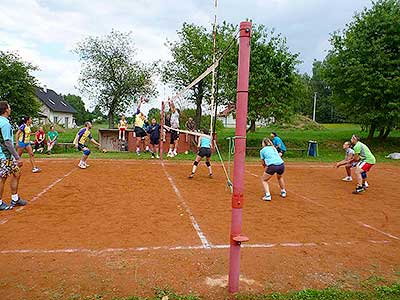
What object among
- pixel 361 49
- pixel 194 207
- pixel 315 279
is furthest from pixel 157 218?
pixel 361 49

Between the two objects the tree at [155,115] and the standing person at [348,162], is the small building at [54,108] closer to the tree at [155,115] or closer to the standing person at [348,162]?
the tree at [155,115]

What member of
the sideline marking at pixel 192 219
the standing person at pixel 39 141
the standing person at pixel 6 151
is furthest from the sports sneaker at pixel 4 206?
the standing person at pixel 39 141

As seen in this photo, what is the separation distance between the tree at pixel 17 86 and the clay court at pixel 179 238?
66.5ft

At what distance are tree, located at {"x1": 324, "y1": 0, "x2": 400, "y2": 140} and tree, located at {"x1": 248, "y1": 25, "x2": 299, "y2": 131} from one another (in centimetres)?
316

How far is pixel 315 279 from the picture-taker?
3.96 m

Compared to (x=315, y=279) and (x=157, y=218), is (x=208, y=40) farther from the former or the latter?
(x=315, y=279)

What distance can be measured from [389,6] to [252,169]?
1563cm

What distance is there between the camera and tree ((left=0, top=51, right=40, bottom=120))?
2673 centimetres

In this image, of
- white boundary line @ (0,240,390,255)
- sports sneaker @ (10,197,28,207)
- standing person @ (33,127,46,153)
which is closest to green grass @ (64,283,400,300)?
white boundary line @ (0,240,390,255)

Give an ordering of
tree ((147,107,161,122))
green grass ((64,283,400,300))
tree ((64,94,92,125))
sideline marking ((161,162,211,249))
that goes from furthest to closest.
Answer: tree ((64,94,92,125))
tree ((147,107,161,122))
sideline marking ((161,162,211,249))
green grass ((64,283,400,300))

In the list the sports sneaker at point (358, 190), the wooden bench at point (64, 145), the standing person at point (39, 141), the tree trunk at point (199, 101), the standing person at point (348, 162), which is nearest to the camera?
the sports sneaker at point (358, 190)

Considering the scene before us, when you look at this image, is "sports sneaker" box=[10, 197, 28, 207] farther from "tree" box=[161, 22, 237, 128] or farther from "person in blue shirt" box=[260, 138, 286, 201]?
"tree" box=[161, 22, 237, 128]

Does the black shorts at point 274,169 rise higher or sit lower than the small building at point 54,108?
lower

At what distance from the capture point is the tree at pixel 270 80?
20.1m
